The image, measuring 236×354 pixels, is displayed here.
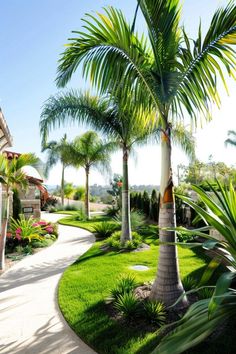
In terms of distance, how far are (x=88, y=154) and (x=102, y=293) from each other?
535 inches

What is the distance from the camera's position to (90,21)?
14.6ft

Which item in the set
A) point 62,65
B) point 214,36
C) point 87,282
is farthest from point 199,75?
point 87,282

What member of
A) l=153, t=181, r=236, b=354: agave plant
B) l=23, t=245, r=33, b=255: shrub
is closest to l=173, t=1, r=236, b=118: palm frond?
l=153, t=181, r=236, b=354: agave plant

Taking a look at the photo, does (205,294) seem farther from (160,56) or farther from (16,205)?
(16,205)

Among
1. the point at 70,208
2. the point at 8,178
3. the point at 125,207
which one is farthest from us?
the point at 70,208

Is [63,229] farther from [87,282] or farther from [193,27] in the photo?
[193,27]

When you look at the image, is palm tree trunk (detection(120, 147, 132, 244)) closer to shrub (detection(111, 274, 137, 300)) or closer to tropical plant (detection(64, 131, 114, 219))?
shrub (detection(111, 274, 137, 300))

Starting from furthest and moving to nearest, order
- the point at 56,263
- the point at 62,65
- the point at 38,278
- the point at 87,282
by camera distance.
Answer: the point at 56,263 → the point at 38,278 → the point at 87,282 → the point at 62,65

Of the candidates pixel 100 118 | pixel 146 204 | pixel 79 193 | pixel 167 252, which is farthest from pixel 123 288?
pixel 79 193

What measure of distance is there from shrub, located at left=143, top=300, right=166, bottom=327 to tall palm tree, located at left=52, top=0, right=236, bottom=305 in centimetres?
32

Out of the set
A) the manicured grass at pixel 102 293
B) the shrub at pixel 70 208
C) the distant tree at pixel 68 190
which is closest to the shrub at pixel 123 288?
the manicured grass at pixel 102 293

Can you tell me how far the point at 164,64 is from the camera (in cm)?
468

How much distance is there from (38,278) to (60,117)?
5144mm

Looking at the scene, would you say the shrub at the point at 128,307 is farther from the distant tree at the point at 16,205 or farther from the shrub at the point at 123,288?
the distant tree at the point at 16,205
